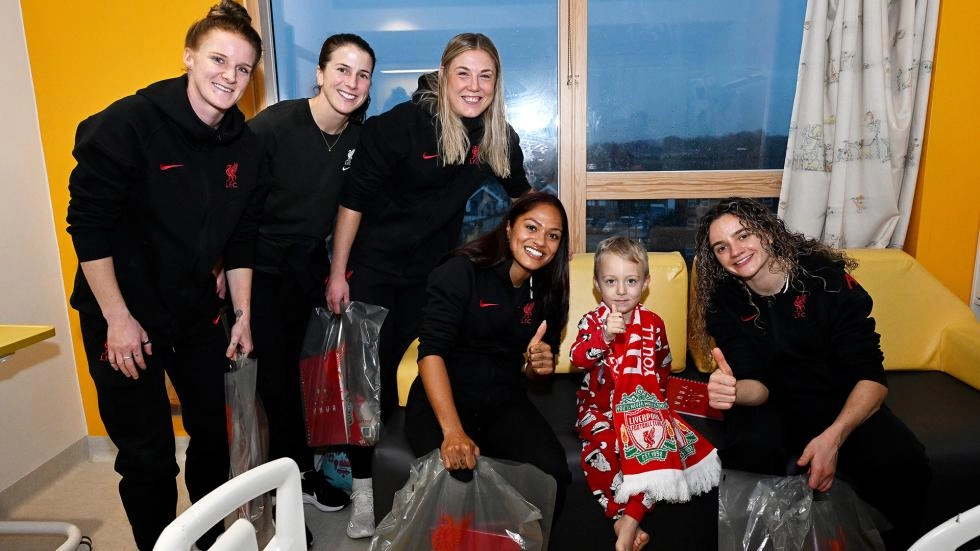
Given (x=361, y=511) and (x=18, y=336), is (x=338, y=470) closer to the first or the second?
(x=361, y=511)


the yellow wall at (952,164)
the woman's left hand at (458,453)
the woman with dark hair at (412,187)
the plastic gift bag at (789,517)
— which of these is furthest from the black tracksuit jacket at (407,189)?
the yellow wall at (952,164)

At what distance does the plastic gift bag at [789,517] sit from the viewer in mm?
1695

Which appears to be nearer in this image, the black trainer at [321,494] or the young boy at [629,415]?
the young boy at [629,415]

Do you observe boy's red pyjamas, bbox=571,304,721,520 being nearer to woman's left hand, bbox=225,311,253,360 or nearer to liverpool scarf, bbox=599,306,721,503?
liverpool scarf, bbox=599,306,721,503

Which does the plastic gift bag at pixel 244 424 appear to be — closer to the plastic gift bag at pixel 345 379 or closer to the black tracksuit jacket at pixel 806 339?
the plastic gift bag at pixel 345 379

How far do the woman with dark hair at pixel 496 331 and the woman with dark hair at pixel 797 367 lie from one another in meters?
0.51

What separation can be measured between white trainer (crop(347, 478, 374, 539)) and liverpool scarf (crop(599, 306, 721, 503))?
944 mm

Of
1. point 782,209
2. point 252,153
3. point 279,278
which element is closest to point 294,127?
point 252,153

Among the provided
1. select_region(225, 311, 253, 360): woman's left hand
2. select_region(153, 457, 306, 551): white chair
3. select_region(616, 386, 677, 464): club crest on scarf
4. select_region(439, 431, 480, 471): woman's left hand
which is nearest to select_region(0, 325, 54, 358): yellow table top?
select_region(225, 311, 253, 360): woman's left hand

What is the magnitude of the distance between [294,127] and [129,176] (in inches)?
23.9

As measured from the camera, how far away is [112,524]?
2359 mm

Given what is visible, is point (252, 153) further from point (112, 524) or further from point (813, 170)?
point (813, 170)

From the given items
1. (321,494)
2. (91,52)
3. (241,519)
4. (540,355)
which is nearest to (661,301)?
(540,355)

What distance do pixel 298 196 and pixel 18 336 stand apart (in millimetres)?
884
